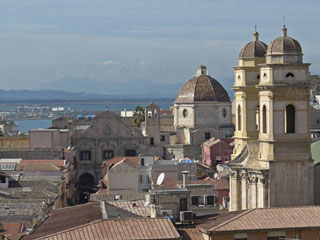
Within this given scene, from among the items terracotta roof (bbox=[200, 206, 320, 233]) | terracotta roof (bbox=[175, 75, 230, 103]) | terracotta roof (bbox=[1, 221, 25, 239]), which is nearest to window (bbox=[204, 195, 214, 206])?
terracotta roof (bbox=[1, 221, 25, 239])

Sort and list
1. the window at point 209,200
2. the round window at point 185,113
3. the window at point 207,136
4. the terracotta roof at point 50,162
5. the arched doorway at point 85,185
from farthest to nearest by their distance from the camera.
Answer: the round window at point 185,113 → the window at point 207,136 → the arched doorway at point 85,185 → the terracotta roof at point 50,162 → the window at point 209,200

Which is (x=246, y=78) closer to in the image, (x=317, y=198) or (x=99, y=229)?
(x=317, y=198)

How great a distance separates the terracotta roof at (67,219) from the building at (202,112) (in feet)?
203

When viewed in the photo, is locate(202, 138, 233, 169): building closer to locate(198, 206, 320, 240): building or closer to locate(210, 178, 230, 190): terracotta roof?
locate(210, 178, 230, 190): terracotta roof

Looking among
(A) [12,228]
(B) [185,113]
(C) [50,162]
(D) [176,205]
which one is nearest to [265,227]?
(D) [176,205]

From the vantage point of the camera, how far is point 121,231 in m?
32.0

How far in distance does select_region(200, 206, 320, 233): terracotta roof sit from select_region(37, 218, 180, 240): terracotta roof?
138 cm

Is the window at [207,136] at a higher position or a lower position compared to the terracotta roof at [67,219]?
higher

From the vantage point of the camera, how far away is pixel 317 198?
38.8 metres

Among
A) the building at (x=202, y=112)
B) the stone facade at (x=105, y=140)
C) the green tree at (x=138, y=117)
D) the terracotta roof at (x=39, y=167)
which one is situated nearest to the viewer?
the terracotta roof at (x=39, y=167)

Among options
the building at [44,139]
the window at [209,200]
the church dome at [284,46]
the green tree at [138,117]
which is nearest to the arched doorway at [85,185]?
the building at [44,139]

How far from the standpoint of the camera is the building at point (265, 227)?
32.2 m

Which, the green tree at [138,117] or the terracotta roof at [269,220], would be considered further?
the green tree at [138,117]

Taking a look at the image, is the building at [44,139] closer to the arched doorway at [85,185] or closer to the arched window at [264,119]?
the arched doorway at [85,185]
